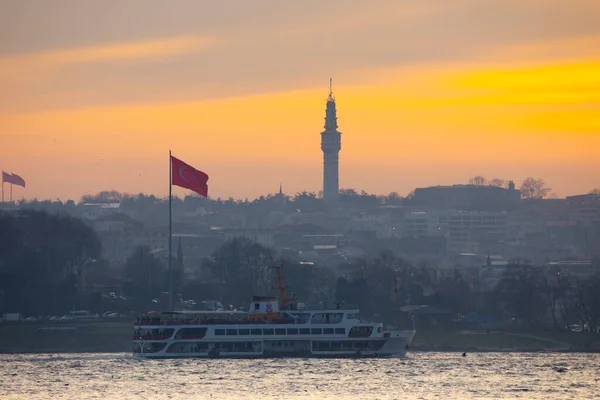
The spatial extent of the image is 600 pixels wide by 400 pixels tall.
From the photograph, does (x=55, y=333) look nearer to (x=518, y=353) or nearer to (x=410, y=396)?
(x=518, y=353)

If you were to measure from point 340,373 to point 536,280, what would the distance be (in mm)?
61452

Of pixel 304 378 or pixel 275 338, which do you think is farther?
pixel 275 338

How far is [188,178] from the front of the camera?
116688 mm

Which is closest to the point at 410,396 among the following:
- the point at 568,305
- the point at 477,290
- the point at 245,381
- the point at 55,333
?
the point at 245,381

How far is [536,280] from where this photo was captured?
15562 centimetres

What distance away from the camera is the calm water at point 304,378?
85.9 metres

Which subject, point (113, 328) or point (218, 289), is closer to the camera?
point (113, 328)

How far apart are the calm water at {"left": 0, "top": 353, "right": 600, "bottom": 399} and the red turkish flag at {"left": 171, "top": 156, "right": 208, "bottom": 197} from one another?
12131 millimetres

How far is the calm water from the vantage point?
85938 mm

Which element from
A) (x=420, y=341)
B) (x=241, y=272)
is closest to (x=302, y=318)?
(x=420, y=341)

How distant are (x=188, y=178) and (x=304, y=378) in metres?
26.2

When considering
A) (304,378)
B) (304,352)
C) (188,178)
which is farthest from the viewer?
(188,178)

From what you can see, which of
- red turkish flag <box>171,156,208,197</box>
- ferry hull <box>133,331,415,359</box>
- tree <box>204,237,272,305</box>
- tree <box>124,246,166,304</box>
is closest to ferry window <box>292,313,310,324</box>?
ferry hull <box>133,331,415,359</box>

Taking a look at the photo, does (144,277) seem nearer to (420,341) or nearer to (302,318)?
(420,341)
